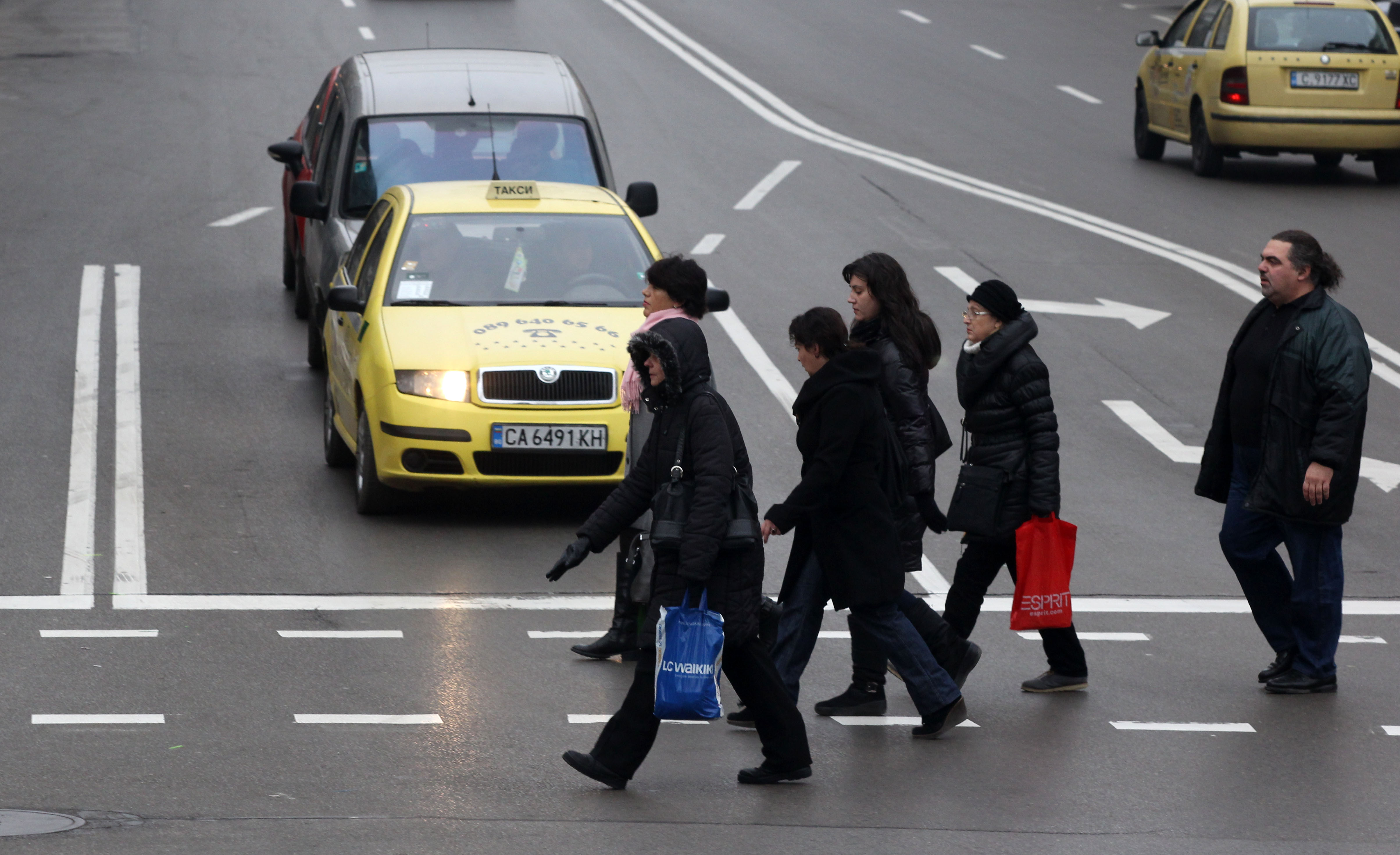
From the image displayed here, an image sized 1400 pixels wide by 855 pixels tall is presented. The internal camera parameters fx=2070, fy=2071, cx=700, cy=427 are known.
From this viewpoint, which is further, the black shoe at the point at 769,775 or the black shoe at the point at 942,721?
the black shoe at the point at 942,721

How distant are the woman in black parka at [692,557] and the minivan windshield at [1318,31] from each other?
15874 millimetres

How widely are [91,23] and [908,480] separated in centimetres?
2792

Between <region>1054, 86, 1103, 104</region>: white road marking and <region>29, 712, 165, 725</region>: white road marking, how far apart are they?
72.8ft

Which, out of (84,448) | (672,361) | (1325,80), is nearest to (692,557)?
(672,361)

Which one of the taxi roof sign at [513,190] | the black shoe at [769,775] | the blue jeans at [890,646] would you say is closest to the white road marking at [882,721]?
the blue jeans at [890,646]

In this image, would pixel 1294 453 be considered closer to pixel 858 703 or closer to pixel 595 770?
pixel 858 703

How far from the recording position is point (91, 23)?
33.0m

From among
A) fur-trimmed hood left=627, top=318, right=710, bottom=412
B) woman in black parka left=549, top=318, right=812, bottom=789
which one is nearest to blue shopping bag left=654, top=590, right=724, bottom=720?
woman in black parka left=549, top=318, right=812, bottom=789

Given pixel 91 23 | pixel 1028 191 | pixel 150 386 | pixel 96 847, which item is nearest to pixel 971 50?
pixel 1028 191

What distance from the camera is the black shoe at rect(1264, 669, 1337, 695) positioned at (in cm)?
828

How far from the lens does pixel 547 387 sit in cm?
1066

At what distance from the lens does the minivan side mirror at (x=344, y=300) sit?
11133 mm

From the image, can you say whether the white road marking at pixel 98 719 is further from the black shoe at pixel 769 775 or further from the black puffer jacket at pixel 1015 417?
the black puffer jacket at pixel 1015 417

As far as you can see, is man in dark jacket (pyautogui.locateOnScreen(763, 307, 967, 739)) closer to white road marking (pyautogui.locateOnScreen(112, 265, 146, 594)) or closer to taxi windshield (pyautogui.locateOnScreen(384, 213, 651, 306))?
white road marking (pyautogui.locateOnScreen(112, 265, 146, 594))
